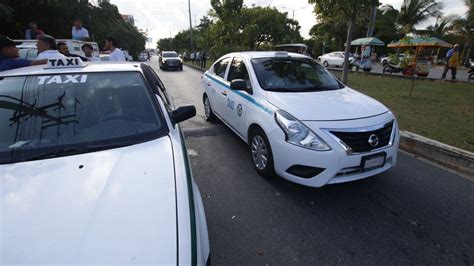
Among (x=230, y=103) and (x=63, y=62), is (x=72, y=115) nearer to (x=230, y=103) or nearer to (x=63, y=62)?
(x=63, y=62)

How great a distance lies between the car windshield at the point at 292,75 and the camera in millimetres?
3887

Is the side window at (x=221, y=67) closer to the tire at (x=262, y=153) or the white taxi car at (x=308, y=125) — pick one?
the white taxi car at (x=308, y=125)

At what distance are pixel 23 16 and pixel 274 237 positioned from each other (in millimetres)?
22503

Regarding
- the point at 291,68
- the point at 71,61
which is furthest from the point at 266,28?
the point at 71,61

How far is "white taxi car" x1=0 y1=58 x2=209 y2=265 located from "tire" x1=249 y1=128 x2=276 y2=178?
1.18 m

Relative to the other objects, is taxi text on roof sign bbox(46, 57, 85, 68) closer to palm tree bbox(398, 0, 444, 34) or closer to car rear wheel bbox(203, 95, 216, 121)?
car rear wheel bbox(203, 95, 216, 121)

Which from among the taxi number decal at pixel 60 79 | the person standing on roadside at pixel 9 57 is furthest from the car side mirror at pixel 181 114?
the person standing on roadside at pixel 9 57

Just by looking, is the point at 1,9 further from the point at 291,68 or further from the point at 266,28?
the point at 266,28

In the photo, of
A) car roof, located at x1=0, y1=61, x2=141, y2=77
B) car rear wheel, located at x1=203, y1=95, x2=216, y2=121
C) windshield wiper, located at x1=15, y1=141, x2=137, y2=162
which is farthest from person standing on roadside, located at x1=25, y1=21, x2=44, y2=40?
windshield wiper, located at x1=15, y1=141, x2=137, y2=162

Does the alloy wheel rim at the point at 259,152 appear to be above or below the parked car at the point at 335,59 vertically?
below

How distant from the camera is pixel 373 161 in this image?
2.93 m

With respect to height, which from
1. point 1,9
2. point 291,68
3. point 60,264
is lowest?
point 60,264

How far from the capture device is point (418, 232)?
2.59 meters

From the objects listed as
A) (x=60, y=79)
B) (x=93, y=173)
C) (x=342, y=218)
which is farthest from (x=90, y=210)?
(x=342, y=218)
